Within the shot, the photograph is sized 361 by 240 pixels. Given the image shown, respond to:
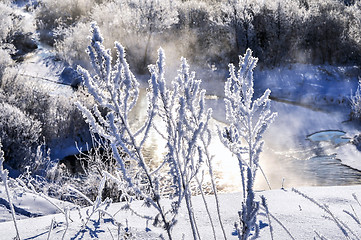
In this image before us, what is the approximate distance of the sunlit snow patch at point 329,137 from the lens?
12.8 m

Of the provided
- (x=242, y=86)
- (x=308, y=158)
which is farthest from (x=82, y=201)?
(x=308, y=158)

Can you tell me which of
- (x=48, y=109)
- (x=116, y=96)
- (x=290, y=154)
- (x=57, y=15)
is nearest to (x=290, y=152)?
(x=290, y=154)

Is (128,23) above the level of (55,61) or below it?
above

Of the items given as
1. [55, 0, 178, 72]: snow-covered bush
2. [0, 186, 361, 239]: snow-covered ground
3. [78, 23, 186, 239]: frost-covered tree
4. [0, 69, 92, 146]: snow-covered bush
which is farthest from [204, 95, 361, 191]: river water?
[78, 23, 186, 239]: frost-covered tree

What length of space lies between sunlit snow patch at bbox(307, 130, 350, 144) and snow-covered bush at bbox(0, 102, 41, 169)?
9.19 metres

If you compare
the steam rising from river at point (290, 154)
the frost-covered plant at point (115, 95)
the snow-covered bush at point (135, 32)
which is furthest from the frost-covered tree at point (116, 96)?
the snow-covered bush at point (135, 32)

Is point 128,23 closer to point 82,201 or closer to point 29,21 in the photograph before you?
point 29,21

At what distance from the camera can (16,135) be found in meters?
10.7

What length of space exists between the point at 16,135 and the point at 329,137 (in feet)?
33.7

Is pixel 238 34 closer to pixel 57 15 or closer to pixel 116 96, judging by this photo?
pixel 57 15

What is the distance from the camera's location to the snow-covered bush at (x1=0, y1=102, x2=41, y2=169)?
1035 cm

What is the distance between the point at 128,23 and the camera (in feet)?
68.7

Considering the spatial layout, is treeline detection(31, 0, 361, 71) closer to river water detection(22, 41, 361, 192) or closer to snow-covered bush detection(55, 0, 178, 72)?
snow-covered bush detection(55, 0, 178, 72)

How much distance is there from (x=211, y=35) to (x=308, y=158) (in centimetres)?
1076
